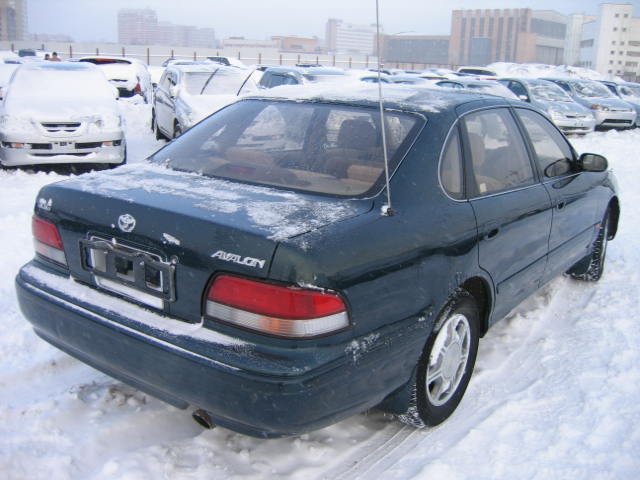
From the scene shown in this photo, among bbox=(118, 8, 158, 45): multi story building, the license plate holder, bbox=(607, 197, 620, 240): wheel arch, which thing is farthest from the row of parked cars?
bbox=(118, 8, 158, 45): multi story building

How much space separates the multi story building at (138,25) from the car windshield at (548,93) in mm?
131192

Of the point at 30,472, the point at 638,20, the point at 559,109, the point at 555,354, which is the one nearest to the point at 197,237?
the point at 30,472

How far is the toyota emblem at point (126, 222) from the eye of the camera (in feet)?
8.29

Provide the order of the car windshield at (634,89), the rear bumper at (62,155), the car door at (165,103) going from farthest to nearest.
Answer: the car windshield at (634,89)
the car door at (165,103)
the rear bumper at (62,155)

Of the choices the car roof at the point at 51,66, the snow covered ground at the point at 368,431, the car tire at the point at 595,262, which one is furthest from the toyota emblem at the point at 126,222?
the car roof at the point at 51,66

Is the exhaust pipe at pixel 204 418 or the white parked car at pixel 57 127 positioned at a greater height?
the white parked car at pixel 57 127

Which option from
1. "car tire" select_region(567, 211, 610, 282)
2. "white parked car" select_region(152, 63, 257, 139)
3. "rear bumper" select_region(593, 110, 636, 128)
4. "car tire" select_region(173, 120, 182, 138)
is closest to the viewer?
"car tire" select_region(567, 211, 610, 282)

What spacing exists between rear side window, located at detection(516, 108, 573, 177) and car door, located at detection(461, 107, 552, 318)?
0.61 feet

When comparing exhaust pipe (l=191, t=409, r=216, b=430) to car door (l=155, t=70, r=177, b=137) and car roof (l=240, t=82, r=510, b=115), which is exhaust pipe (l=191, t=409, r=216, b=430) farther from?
car door (l=155, t=70, r=177, b=137)

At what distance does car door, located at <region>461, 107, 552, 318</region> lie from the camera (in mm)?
3240

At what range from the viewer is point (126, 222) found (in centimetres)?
254

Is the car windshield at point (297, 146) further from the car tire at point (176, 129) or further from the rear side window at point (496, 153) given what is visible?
the car tire at point (176, 129)

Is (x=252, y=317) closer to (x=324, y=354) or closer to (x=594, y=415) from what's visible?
(x=324, y=354)

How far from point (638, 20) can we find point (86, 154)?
133 metres
